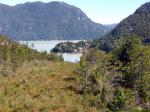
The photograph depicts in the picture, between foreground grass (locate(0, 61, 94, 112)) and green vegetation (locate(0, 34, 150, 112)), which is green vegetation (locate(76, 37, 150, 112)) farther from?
foreground grass (locate(0, 61, 94, 112))

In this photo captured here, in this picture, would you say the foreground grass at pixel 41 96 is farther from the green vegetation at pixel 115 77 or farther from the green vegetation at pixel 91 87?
the green vegetation at pixel 115 77

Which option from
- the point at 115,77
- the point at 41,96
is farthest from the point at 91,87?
the point at 41,96

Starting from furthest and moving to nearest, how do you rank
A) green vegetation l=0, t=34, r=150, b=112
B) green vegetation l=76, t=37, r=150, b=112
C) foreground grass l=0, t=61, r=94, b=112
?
green vegetation l=76, t=37, r=150, b=112
green vegetation l=0, t=34, r=150, b=112
foreground grass l=0, t=61, r=94, b=112

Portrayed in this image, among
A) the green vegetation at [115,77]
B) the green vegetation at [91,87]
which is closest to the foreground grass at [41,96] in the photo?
the green vegetation at [91,87]

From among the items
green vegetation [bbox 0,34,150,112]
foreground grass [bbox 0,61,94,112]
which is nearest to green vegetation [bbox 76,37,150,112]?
green vegetation [bbox 0,34,150,112]

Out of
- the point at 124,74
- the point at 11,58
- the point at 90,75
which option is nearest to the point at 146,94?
the point at 124,74

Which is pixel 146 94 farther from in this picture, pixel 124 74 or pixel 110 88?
pixel 110 88

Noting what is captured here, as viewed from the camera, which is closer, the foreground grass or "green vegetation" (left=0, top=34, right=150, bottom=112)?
the foreground grass

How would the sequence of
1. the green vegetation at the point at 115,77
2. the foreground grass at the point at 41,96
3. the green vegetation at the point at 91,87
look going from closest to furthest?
1. the foreground grass at the point at 41,96
2. the green vegetation at the point at 91,87
3. the green vegetation at the point at 115,77

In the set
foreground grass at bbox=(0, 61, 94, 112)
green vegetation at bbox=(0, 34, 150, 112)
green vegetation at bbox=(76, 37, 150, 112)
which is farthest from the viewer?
green vegetation at bbox=(76, 37, 150, 112)

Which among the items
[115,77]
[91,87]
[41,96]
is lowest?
[41,96]

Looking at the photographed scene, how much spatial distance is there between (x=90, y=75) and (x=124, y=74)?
15.0 feet

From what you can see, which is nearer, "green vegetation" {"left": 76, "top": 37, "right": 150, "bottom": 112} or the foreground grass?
the foreground grass

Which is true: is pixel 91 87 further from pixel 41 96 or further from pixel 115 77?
pixel 41 96
